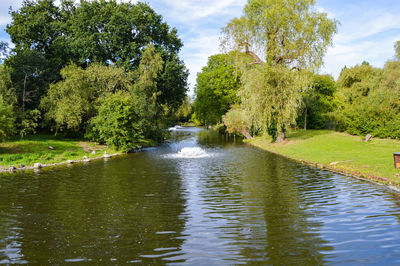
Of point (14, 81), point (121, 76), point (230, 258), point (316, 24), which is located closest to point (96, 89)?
point (121, 76)

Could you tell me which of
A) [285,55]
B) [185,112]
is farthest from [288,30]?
[185,112]

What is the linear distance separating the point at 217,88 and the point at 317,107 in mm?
20484

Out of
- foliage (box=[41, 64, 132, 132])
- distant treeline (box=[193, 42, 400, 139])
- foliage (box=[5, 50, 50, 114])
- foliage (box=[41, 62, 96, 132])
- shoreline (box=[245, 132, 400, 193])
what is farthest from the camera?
foliage (box=[5, 50, 50, 114])

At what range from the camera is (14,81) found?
4025 centimetres

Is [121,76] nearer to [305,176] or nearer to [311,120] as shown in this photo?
[305,176]

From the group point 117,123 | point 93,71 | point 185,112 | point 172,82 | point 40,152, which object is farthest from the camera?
point 185,112

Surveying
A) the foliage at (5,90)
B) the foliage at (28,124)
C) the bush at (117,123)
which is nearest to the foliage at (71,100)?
the foliage at (28,124)

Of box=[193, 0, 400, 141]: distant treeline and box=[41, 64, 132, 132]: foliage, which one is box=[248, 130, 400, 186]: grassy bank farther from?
box=[41, 64, 132, 132]: foliage

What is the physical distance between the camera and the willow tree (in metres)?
35.0

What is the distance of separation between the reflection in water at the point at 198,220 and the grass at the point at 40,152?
608 centimetres

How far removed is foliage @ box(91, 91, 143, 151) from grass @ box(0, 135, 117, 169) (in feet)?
5.25

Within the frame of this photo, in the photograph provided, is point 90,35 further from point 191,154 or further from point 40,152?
point 191,154

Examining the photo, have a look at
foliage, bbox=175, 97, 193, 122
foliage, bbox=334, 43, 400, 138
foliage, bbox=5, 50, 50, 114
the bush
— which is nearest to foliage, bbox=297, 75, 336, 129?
foliage, bbox=334, 43, 400, 138

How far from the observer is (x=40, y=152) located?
28781 millimetres
